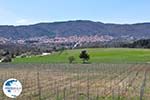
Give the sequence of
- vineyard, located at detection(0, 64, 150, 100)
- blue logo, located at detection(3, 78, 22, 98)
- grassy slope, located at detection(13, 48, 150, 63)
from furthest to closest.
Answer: grassy slope, located at detection(13, 48, 150, 63) → vineyard, located at detection(0, 64, 150, 100) → blue logo, located at detection(3, 78, 22, 98)

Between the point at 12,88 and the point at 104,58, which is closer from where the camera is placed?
the point at 12,88

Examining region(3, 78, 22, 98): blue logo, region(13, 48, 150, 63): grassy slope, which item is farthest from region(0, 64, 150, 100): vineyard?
region(13, 48, 150, 63): grassy slope

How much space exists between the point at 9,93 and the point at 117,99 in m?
14.4

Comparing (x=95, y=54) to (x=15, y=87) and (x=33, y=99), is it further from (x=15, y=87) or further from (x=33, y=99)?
(x=15, y=87)

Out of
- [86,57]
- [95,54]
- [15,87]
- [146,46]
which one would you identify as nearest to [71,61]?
[86,57]

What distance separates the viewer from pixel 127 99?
2045 cm

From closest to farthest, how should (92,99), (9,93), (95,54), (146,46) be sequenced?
(9,93)
(92,99)
(95,54)
(146,46)

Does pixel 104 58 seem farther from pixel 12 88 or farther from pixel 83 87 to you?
pixel 12 88

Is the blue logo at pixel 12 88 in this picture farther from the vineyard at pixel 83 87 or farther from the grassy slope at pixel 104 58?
the grassy slope at pixel 104 58

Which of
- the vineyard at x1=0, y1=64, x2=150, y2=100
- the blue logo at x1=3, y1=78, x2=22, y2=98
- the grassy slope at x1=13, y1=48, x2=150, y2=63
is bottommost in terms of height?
the grassy slope at x1=13, y1=48, x2=150, y2=63

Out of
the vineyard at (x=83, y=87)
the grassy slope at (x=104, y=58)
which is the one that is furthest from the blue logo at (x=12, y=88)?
the grassy slope at (x=104, y=58)

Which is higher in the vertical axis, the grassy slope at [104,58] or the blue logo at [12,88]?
the blue logo at [12,88]

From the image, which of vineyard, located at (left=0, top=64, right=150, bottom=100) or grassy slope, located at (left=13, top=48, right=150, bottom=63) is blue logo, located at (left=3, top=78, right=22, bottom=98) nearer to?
vineyard, located at (left=0, top=64, right=150, bottom=100)

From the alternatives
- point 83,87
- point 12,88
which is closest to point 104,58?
point 83,87
